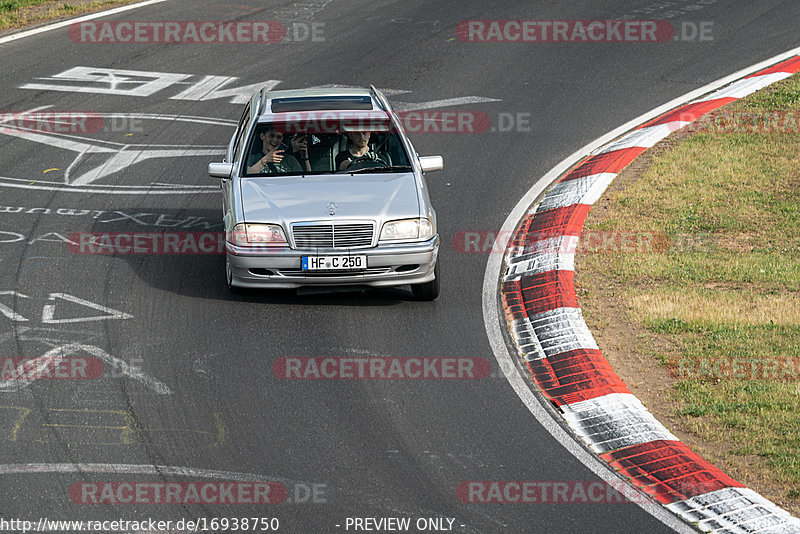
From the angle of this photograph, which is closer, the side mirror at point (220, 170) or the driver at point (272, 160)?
the side mirror at point (220, 170)

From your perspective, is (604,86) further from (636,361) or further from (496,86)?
(636,361)

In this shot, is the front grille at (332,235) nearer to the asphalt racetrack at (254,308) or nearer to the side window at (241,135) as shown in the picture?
the asphalt racetrack at (254,308)

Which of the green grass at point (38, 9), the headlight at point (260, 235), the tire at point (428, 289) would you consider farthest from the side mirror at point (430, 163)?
the green grass at point (38, 9)

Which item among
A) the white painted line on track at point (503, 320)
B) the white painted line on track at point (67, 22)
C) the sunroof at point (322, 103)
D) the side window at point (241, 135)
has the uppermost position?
the white painted line on track at point (67, 22)

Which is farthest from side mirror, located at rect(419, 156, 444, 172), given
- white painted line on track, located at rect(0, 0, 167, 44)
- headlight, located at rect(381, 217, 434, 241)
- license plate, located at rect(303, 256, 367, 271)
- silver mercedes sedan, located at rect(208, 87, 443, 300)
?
white painted line on track, located at rect(0, 0, 167, 44)

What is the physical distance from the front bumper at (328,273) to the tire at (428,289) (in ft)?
0.73

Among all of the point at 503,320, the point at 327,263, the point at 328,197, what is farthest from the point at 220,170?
the point at 503,320

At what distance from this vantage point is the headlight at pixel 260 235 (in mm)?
9125

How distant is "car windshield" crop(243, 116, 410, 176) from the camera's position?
9977mm

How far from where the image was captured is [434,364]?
27.5ft

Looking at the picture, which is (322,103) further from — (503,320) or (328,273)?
(503,320)

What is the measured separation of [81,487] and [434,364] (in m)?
3.02

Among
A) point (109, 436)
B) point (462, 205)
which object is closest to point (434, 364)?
point (109, 436)

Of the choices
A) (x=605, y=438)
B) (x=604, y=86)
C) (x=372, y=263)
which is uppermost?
(x=604, y=86)
